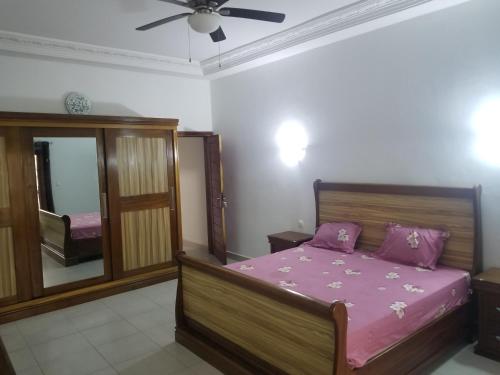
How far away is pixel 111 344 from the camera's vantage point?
10.3 feet

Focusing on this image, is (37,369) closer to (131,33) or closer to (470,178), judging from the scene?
(131,33)

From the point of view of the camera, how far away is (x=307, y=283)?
2816 millimetres

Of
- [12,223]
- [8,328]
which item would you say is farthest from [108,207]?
[8,328]

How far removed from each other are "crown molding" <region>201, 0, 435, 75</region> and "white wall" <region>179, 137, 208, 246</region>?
1.53m

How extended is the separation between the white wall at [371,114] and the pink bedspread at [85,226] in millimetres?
1986

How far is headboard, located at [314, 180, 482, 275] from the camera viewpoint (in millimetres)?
3020

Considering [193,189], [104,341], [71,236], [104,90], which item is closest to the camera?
[104,341]

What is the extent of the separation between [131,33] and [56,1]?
0.93m

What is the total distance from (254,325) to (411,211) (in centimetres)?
184

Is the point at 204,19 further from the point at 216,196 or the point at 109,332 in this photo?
the point at 216,196

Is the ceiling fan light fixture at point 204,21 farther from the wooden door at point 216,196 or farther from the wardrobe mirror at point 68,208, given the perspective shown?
the wooden door at point 216,196

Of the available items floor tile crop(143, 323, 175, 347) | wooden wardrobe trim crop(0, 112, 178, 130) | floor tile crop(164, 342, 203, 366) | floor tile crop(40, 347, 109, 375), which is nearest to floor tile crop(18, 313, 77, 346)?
floor tile crop(40, 347, 109, 375)

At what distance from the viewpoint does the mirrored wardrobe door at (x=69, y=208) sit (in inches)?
149

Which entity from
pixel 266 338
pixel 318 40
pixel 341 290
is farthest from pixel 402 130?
pixel 266 338
